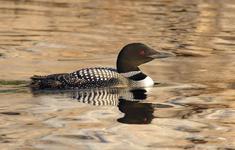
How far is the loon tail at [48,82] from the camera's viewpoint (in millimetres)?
13773

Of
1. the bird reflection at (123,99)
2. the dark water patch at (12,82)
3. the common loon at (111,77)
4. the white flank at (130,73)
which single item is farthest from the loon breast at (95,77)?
the dark water patch at (12,82)

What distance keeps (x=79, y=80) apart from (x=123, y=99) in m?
0.74

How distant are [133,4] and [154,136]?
18.7 metres

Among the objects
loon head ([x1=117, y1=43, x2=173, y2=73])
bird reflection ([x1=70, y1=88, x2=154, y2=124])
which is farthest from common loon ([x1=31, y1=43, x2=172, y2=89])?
bird reflection ([x1=70, y1=88, x2=154, y2=124])

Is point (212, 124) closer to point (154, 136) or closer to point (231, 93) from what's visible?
point (154, 136)

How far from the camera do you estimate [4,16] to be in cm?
2522

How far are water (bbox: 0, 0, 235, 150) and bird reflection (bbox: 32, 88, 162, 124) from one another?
28 millimetres

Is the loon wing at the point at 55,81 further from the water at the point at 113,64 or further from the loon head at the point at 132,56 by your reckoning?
the loon head at the point at 132,56

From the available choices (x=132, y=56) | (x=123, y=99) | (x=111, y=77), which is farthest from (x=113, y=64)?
(x=123, y=99)

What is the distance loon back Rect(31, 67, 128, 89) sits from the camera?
13.8 meters

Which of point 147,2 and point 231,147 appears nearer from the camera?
point 231,147

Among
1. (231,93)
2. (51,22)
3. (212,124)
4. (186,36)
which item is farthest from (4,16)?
(212,124)

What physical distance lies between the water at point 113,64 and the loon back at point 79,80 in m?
0.14

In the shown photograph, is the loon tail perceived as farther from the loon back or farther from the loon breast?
the loon breast
